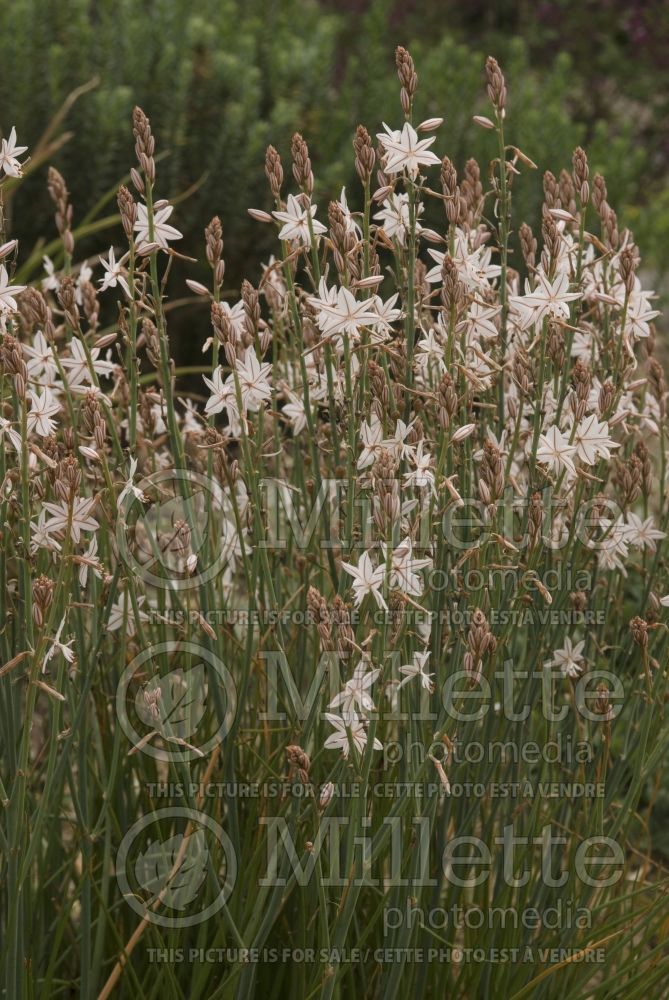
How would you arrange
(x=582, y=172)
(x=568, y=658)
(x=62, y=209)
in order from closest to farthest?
(x=582, y=172), (x=568, y=658), (x=62, y=209)

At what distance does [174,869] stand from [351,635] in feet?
1.74

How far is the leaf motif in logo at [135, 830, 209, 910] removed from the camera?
1.68 metres

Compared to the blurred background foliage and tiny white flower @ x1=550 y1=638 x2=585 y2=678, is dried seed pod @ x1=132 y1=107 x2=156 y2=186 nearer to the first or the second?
tiny white flower @ x1=550 y1=638 x2=585 y2=678

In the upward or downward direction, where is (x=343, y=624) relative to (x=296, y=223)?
downward

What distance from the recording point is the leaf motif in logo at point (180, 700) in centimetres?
173

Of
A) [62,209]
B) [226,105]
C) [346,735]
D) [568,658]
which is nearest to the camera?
[346,735]

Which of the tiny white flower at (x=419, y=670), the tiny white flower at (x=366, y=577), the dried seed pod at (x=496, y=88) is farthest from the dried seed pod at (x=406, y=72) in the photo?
the tiny white flower at (x=419, y=670)

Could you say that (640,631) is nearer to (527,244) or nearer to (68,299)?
(527,244)

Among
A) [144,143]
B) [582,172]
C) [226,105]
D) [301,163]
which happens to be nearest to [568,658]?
[582,172]

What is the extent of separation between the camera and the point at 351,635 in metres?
Result: 1.37

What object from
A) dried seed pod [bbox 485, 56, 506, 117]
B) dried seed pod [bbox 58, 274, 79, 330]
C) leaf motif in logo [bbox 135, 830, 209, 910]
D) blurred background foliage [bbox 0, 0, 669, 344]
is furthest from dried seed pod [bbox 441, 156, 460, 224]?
blurred background foliage [bbox 0, 0, 669, 344]

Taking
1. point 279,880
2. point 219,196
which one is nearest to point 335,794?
point 279,880

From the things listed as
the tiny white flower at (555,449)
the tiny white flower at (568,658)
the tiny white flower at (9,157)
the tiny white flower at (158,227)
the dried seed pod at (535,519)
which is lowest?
the tiny white flower at (568,658)

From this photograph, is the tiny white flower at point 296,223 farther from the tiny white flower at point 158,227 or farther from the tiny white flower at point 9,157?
the tiny white flower at point 9,157
